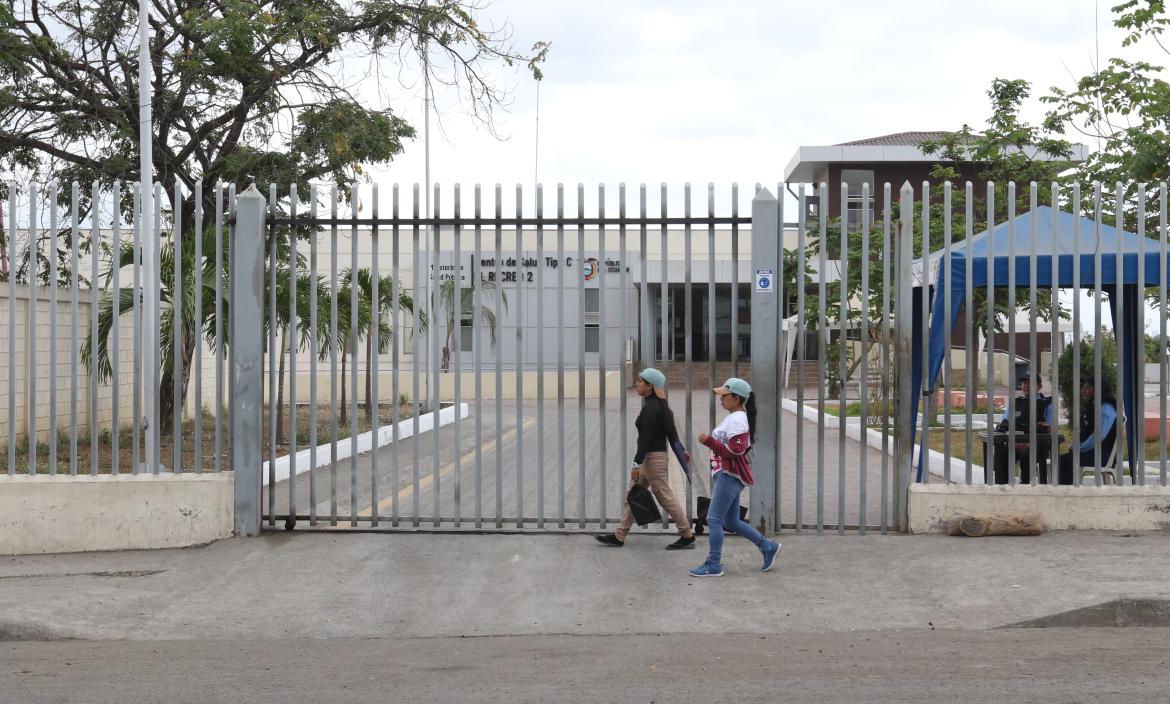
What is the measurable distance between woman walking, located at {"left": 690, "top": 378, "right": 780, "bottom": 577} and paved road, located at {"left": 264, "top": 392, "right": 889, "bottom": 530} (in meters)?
0.72

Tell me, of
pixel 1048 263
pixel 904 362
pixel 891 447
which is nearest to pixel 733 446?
pixel 904 362

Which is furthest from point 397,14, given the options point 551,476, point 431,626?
point 431,626

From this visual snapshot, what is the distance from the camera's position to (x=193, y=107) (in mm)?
17219

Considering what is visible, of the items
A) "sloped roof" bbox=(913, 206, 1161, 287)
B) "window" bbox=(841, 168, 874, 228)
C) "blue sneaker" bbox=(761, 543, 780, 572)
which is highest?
"window" bbox=(841, 168, 874, 228)

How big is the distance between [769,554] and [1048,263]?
3.44 meters

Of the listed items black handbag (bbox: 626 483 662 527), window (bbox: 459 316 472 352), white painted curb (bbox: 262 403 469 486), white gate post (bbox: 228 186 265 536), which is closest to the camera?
black handbag (bbox: 626 483 662 527)

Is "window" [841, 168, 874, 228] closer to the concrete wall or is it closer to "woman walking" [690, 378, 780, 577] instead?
"woman walking" [690, 378, 780, 577]

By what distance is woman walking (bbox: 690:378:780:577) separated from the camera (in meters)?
7.95

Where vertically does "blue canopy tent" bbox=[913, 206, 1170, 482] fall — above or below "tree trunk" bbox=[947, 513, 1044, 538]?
above

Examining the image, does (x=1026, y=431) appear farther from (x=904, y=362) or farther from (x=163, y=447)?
(x=163, y=447)

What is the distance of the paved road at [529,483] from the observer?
906 cm

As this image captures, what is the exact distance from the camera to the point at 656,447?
8742mm

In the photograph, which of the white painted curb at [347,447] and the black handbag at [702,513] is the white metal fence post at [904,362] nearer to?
the black handbag at [702,513]

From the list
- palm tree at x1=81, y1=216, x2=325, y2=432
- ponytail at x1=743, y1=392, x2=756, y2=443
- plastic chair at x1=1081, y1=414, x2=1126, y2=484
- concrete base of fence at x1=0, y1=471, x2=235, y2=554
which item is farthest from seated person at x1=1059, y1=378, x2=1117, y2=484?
palm tree at x1=81, y1=216, x2=325, y2=432
